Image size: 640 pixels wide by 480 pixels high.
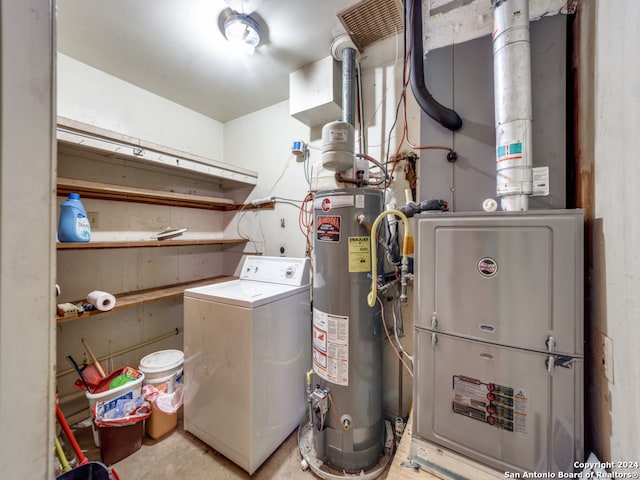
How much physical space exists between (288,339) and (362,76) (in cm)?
194

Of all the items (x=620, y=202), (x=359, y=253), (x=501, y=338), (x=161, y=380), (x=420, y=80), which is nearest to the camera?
(x=620, y=202)

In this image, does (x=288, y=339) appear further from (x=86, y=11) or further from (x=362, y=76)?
(x=86, y=11)

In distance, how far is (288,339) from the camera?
5.23 ft

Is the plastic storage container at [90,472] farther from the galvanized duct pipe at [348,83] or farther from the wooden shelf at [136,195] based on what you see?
the galvanized duct pipe at [348,83]

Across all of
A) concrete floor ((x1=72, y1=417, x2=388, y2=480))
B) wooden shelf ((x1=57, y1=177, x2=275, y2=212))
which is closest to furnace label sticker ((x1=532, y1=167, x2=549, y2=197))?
concrete floor ((x1=72, y1=417, x2=388, y2=480))

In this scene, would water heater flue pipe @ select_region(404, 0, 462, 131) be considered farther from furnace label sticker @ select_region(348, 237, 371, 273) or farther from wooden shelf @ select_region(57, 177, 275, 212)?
wooden shelf @ select_region(57, 177, 275, 212)

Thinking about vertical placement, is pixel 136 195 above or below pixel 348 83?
below

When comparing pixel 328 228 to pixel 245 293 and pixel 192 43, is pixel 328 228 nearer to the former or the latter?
pixel 245 293

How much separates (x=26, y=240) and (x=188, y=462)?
175 centimetres

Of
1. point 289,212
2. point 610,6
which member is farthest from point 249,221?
point 610,6

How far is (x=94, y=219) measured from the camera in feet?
6.30

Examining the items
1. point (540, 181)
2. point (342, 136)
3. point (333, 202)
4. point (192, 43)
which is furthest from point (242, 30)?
point (540, 181)

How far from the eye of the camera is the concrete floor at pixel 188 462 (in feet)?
4.58

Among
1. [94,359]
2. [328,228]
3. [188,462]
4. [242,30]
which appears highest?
[242,30]
